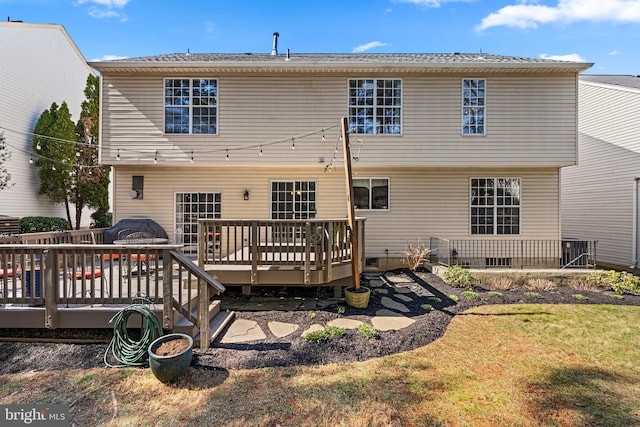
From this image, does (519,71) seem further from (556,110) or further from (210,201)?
(210,201)

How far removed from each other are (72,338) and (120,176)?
611 cm

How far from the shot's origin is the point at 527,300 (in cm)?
634

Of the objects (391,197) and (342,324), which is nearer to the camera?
(342,324)

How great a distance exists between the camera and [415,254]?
29.5ft

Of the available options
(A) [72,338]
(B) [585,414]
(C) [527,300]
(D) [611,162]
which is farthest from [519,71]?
(A) [72,338]

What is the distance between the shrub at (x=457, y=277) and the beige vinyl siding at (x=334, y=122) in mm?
3218

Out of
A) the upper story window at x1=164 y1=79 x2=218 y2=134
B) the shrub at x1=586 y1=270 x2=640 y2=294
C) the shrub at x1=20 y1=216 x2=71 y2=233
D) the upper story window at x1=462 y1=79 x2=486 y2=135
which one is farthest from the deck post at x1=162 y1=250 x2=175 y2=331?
the shrub at x1=20 y1=216 x2=71 y2=233

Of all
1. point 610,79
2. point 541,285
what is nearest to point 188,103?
point 541,285

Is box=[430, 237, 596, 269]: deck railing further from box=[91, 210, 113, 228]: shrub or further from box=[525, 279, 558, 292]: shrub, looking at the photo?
box=[91, 210, 113, 228]: shrub

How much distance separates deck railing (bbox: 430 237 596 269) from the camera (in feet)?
29.7

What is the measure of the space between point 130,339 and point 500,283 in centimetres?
782

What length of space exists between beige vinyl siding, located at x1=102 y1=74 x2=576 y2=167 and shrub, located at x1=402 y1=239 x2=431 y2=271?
2524 mm

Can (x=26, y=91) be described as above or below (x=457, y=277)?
above

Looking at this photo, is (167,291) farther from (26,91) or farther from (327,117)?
(26,91)
